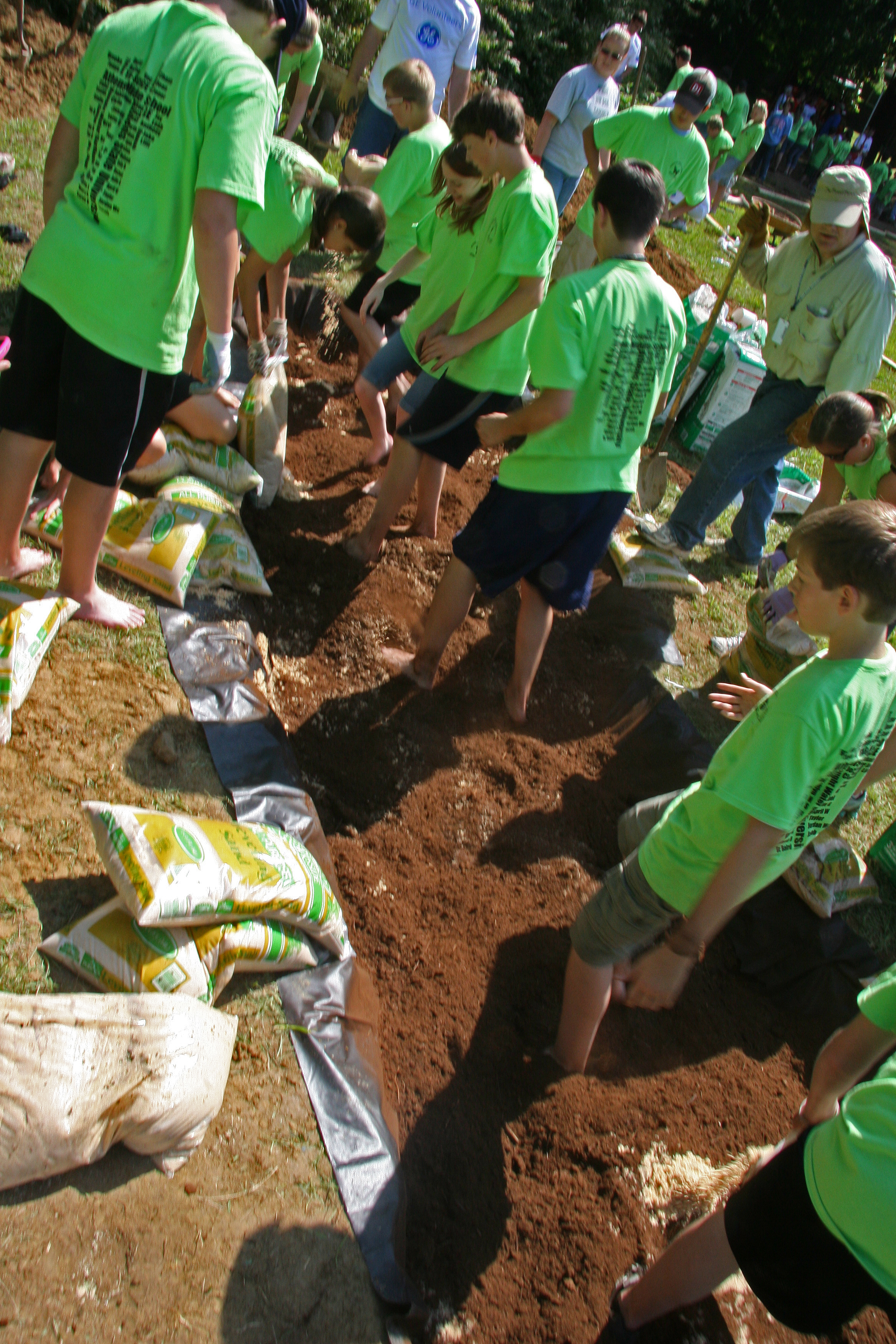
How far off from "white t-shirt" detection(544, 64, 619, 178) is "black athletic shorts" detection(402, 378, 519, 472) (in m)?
4.46

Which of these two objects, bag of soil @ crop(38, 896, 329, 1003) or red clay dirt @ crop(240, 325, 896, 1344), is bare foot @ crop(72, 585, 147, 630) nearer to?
red clay dirt @ crop(240, 325, 896, 1344)

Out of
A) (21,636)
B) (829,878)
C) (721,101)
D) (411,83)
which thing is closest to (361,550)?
(21,636)

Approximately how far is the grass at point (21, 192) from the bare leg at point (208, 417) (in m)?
1.19

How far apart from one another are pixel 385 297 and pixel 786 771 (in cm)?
374

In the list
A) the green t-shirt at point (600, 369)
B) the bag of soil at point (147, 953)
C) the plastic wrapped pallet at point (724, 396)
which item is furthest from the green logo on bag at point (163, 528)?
the plastic wrapped pallet at point (724, 396)

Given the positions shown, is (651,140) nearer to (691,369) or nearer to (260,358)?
(691,369)

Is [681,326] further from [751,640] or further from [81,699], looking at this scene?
[81,699]

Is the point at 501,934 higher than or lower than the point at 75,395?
lower

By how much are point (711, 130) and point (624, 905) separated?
14.1 meters

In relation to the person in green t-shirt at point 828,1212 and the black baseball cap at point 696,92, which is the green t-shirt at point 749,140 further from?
the person in green t-shirt at point 828,1212

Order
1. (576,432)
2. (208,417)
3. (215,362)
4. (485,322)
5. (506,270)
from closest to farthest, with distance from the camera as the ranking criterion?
1. (215,362)
2. (576,432)
3. (506,270)
4. (485,322)
5. (208,417)

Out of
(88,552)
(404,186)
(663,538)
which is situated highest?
(404,186)

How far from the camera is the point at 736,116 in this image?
1587 centimetres

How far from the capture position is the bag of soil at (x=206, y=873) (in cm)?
201
